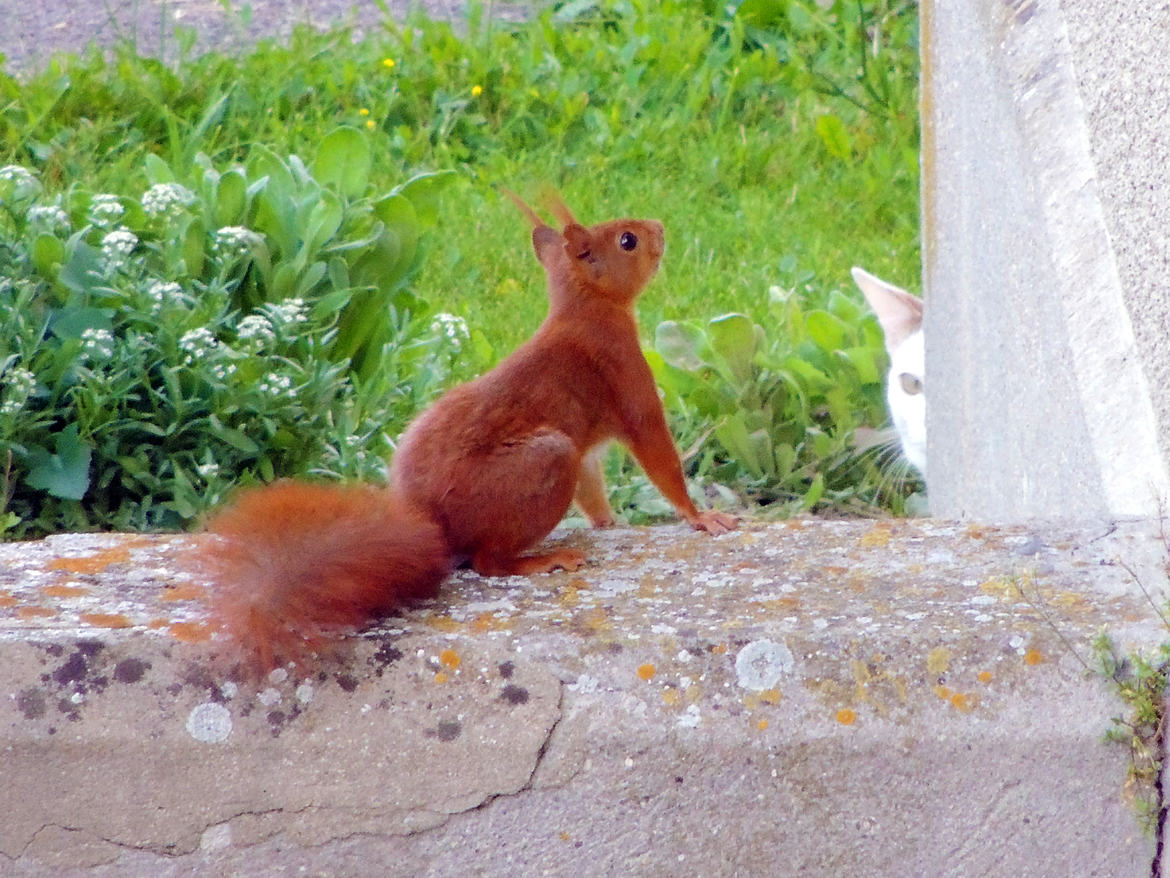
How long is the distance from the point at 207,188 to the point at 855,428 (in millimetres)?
1685

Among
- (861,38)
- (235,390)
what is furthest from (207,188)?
(861,38)

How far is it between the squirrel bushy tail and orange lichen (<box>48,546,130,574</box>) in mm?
191

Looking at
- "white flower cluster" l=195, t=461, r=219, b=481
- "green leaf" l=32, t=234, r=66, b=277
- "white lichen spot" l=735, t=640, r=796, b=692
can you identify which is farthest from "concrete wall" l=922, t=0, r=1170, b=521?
"green leaf" l=32, t=234, r=66, b=277

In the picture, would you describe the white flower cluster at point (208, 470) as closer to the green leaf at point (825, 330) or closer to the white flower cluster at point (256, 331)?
the white flower cluster at point (256, 331)

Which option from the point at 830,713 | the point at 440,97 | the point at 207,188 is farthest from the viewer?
the point at 440,97

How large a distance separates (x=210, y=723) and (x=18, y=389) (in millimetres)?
1532

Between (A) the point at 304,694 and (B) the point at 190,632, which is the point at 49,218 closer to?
(B) the point at 190,632

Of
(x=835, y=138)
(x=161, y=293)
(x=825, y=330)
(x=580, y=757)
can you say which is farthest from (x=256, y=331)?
(x=835, y=138)

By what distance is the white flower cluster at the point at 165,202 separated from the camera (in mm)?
3412

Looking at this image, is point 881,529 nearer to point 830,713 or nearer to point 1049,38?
point 830,713

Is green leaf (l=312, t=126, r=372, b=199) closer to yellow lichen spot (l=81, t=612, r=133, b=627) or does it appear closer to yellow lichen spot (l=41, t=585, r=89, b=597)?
yellow lichen spot (l=41, t=585, r=89, b=597)

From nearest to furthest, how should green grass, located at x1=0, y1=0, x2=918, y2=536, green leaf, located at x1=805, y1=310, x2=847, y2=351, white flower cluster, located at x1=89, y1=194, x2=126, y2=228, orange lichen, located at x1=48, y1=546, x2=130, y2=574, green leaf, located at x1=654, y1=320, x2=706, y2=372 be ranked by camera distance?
orange lichen, located at x1=48, y1=546, x2=130, y2=574 → white flower cluster, located at x1=89, y1=194, x2=126, y2=228 → green leaf, located at x1=654, y1=320, x2=706, y2=372 → green leaf, located at x1=805, y1=310, x2=847, y2=351 → green grass, located at x1=0, y1=0, x2=918, y2=536

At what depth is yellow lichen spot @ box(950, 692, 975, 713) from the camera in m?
1.58

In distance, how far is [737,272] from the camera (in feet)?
15.6
